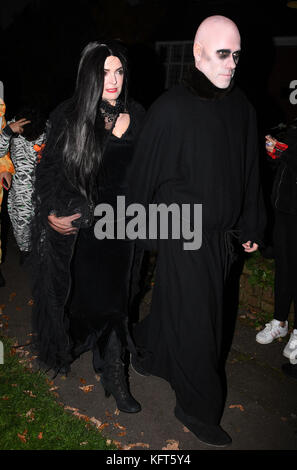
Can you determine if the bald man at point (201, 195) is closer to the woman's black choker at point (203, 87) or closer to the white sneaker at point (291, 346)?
the woman's black choker at point (203, 87)

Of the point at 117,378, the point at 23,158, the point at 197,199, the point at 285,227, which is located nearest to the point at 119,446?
the point at 117,378

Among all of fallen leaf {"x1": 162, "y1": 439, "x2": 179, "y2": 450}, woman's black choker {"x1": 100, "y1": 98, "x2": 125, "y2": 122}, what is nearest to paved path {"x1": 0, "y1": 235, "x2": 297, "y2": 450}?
fallen leaf {"x1": 162, "y1": 439, "x2": 179, "y2": 450}

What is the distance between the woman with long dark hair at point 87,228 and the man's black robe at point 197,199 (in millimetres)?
317

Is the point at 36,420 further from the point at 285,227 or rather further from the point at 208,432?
the point at 285,227

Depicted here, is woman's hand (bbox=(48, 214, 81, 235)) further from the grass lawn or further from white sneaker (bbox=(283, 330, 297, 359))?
white sneaker (bbox=(283, 330, 297, 359))

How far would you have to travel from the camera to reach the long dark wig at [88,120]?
318cm

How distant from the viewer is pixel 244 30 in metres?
17.2

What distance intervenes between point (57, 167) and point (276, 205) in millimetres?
2039

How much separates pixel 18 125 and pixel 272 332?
366cm

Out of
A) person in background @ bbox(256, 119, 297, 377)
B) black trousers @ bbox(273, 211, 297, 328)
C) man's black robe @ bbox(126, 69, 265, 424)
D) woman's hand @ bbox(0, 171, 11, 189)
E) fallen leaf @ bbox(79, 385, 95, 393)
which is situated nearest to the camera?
man's black robe @ bbox(126, 69, 265, 424)

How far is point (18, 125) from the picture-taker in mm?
5605

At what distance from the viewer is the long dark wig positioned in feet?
10.4

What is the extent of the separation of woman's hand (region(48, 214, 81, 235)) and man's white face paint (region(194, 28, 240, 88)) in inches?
51.9

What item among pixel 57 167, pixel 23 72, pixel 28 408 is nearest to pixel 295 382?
pixel 28 408
